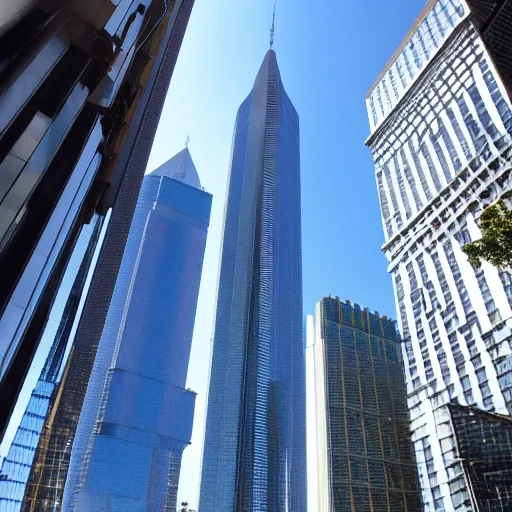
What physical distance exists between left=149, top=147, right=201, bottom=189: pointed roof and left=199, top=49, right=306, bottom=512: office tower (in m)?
21.6

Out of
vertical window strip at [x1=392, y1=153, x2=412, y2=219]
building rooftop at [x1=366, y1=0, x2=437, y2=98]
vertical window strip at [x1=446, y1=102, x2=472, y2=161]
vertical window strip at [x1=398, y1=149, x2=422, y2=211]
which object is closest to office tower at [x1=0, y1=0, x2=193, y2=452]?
vertical window strip at [x1=446, y1=102, x2=472, y2=161]

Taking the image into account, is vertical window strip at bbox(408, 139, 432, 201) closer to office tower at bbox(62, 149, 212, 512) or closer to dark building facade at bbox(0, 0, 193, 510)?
dark building facade at bbox(0, 0, 193, 510)

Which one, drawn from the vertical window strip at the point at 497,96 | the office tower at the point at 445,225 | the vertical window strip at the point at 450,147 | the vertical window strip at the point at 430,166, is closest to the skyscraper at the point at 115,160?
the office tower at the point at 445,225

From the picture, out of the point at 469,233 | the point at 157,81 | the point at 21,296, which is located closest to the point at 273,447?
the point at 469,233

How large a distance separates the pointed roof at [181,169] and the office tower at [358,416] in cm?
5429

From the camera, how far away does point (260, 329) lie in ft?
220

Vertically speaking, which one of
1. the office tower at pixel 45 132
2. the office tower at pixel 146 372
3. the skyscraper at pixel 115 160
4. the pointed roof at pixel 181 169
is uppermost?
the pointed roof at pixel 181 169

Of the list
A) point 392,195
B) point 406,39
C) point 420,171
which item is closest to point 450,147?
point 420,171

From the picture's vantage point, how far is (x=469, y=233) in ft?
118

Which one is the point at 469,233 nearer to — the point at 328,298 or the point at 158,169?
the point at 328,298

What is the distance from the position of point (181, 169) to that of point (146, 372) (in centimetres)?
5263

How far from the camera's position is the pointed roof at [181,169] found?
4277 inches

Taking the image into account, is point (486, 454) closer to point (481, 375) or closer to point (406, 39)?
point (481, 375)

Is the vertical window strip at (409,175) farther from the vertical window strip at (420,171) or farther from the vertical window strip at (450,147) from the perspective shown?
the vertical window strip at (450,147)
